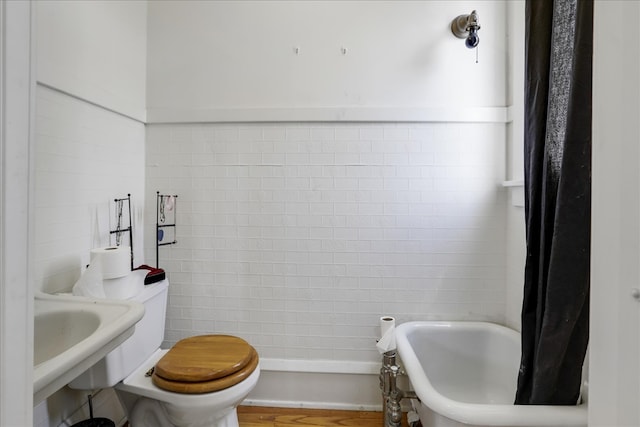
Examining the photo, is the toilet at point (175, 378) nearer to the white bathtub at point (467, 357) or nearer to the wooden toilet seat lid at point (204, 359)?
the wooden toilet seat lid at point (204, 359)

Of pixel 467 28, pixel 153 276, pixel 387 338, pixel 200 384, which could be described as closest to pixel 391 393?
pixel 387 338

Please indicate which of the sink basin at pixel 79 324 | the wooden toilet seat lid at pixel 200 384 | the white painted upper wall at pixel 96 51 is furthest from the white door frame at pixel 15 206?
the white painted upper wall at pixel 96 51

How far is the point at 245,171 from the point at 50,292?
3.25ft

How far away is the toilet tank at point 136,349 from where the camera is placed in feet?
4.01

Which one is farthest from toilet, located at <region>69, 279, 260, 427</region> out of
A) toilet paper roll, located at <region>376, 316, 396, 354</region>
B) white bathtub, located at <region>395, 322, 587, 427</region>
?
white bathtub, located at <region>395, 322, 587, 427</region>

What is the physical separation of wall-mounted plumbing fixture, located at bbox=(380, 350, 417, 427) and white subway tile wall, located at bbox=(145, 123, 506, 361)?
0.91ft

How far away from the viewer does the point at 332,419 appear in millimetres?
1633

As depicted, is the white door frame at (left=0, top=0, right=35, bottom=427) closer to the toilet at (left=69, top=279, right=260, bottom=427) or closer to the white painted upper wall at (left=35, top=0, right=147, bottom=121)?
the toilet at (left=69, top=279, right=260, bottom=427)

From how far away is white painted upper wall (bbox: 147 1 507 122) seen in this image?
1.68 meters

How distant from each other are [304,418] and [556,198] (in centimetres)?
154

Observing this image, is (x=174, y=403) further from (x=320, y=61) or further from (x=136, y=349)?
(x=320, y=61)

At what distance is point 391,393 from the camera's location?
1.40m

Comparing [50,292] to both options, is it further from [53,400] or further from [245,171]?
[245,171]

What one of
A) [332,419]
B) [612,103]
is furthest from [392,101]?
[332,419]
